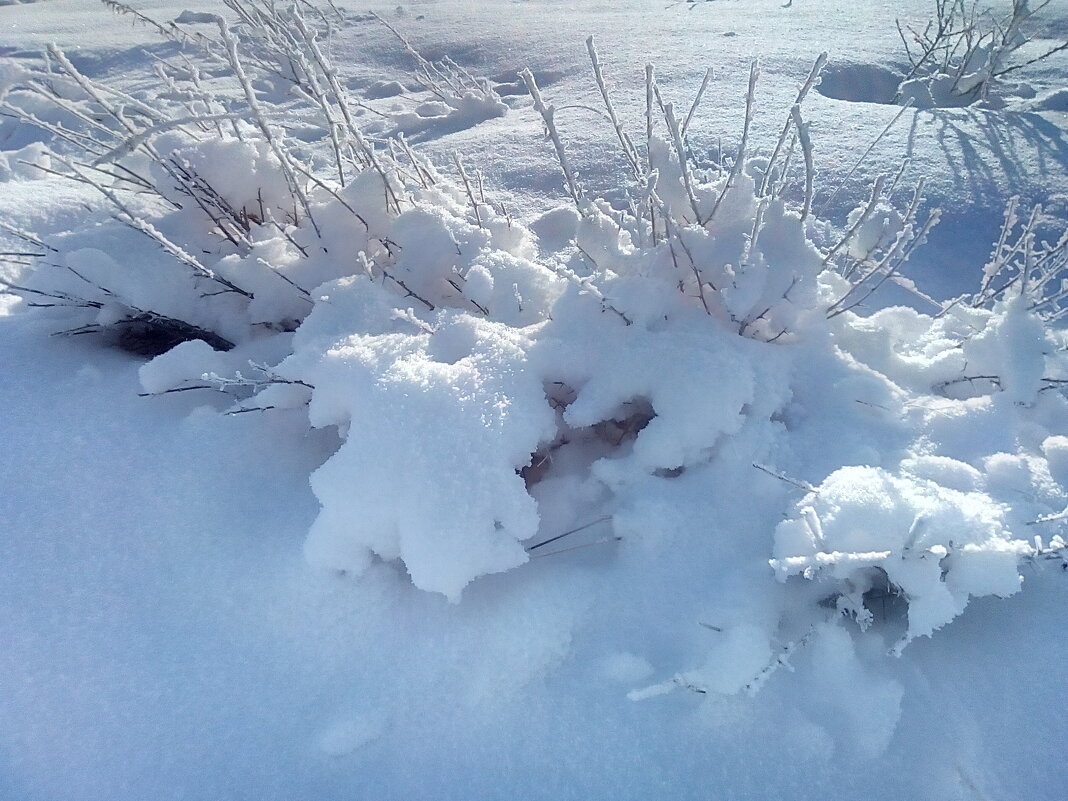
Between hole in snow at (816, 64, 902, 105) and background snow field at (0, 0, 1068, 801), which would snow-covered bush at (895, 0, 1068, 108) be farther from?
background snow field at (0, 0, 1068, 801)

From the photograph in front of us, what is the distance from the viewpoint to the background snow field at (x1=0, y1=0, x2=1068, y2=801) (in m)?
0.99

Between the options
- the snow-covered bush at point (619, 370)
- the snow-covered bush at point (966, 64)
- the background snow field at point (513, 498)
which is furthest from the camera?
the snow-covered bush at point (966, 64)

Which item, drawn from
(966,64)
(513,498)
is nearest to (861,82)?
(966,64)

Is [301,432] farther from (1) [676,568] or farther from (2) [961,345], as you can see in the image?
(2) [961,345]

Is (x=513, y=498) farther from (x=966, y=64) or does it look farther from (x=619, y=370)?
(x=966, y=64)

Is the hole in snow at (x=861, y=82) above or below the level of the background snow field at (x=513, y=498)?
above

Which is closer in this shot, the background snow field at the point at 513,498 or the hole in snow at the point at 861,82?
the background snow field at the point at 513,498

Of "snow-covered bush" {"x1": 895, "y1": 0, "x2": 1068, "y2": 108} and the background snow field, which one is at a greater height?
"snow-covered bush" {"x1": 895, "y1": 0, "x2": 1068, "y2": 108}

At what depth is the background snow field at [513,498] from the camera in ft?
3.24

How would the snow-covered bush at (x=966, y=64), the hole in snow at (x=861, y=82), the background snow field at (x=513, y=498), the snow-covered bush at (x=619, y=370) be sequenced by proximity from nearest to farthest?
1. the background snow field at (x=513, y=498)
2. the snow-covered bush at (x=619, y=370)
3. the snow-covered bush at (x=966, y=64)
4. the hole in snow at (x=861, y=82)

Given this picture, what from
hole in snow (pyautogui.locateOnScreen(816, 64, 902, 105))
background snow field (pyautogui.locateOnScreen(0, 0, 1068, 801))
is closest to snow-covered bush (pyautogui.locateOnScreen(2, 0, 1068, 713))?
background snow field (pyautogui.locateOnScreen(0, 0, 1068, 801))

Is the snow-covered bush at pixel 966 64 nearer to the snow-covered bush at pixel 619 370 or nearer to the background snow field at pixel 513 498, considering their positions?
the background snow field at pixel 513 498

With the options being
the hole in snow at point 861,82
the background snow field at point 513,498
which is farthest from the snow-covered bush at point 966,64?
the background snow field at point 513,498

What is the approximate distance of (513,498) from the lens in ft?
3.75
